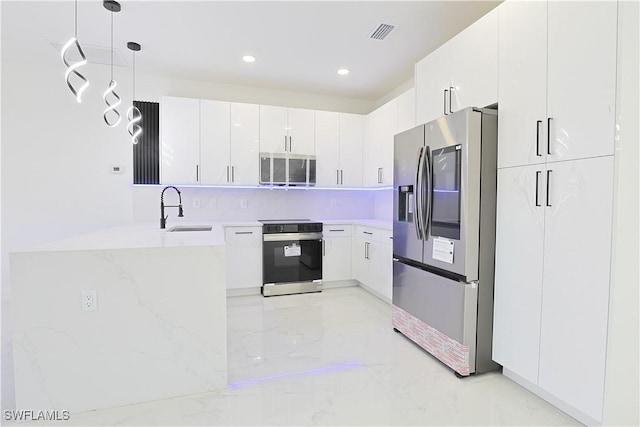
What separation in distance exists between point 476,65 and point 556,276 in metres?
1.47

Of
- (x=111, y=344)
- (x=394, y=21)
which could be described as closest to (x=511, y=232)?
(x=394, y=21)

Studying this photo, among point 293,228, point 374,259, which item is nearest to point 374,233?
point 374,259

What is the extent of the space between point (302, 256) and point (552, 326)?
2.80 metres

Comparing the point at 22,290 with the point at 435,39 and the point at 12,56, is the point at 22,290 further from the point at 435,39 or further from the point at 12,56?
the point at 435,39

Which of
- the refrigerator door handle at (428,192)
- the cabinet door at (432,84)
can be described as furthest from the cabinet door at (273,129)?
the refrigerator door handle at (428,192)

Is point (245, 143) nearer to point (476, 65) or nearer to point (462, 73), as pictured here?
point (462, 73)

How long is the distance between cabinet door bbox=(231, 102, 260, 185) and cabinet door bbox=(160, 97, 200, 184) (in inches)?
16.8

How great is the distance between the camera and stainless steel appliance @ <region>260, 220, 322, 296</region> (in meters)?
3.99

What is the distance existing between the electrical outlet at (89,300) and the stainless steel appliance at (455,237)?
2.17 metres

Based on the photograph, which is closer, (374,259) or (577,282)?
(577,282)

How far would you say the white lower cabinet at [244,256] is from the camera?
154 inches

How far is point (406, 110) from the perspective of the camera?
3553 mm

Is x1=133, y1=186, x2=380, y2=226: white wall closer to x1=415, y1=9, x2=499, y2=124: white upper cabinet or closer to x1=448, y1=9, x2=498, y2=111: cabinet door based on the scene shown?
x1=415, y1=9, x2=499, y2=124: white upper cabinet

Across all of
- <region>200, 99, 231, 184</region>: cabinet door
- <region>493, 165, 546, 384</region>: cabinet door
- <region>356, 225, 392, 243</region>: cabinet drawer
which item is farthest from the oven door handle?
<region>493, 165, 546, 384</region>: cabinet door
